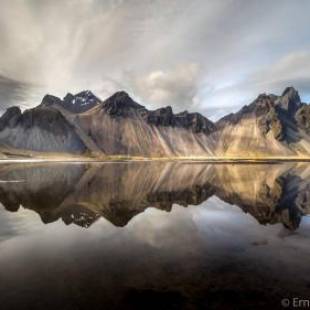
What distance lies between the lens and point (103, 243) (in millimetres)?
17016

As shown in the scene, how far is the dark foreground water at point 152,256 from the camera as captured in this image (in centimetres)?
1023

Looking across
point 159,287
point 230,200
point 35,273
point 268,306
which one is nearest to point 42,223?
point 35,273

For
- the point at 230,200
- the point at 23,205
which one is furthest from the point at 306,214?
the point at 23,205

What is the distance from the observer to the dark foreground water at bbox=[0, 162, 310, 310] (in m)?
10.2

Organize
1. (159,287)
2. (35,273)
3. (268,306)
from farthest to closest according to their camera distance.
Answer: (35,273)
(159,287)
(268,306)

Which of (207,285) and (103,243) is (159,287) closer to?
(207,285)

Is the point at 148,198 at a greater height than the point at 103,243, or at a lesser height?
greater

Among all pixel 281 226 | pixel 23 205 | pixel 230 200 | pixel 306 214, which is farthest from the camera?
pixel 230 200

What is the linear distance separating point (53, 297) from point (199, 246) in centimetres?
878

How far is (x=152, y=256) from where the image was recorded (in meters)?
14.7

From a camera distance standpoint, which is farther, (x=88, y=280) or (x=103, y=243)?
(x=103, y=243)

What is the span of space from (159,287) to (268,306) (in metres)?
3.82

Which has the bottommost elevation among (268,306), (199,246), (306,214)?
(268,306)

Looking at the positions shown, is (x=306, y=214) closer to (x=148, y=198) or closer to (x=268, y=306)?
(x=148, y=198)
